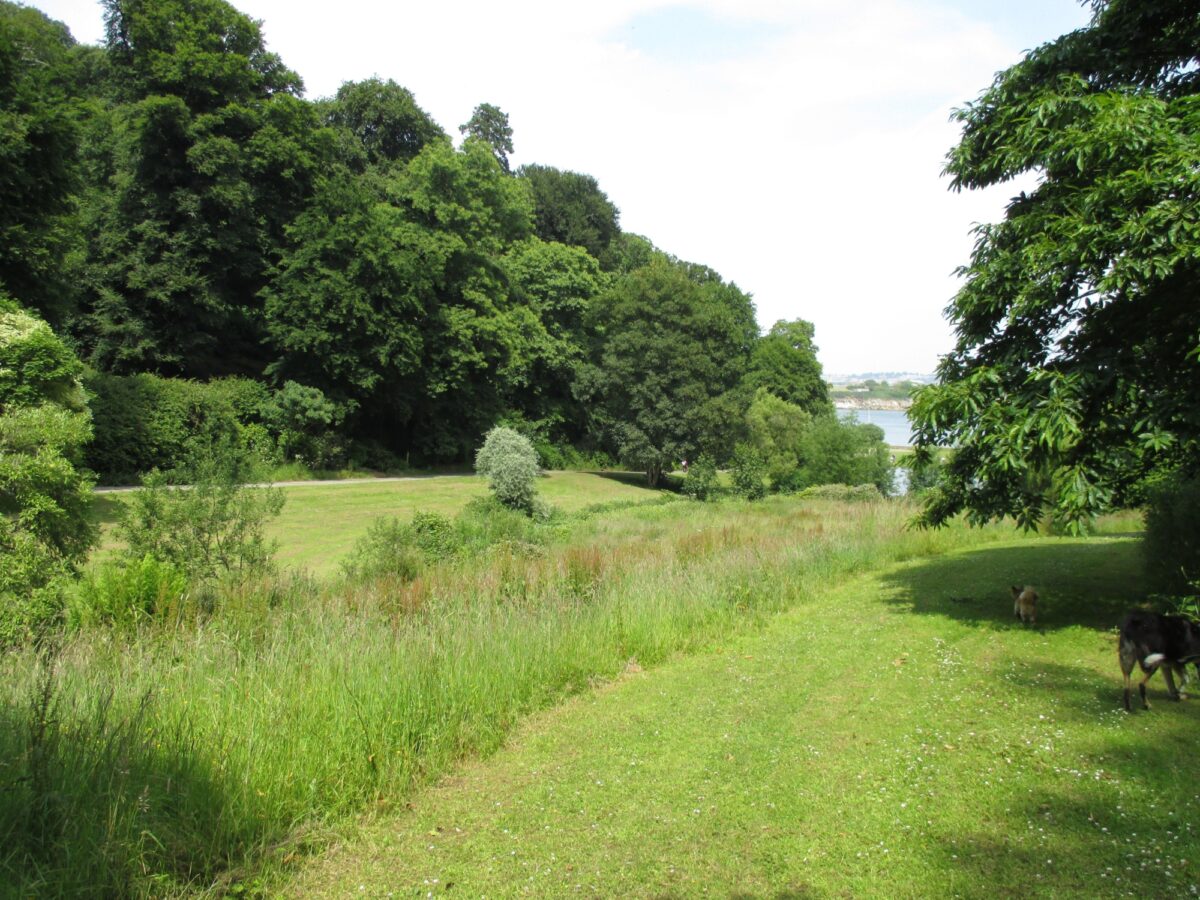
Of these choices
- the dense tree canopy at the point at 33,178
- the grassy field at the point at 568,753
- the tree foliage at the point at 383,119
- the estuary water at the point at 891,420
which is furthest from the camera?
the tree foliage at the point at 383,119

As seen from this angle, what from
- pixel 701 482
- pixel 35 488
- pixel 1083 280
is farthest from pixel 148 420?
pixel 1083 280

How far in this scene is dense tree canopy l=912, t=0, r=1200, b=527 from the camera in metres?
6.77

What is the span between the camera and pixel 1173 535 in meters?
8.89

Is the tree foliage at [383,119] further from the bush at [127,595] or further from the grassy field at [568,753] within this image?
the grassy field at [568,753]

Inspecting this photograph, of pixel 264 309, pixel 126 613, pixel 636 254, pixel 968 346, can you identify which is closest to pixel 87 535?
pixel 126 613

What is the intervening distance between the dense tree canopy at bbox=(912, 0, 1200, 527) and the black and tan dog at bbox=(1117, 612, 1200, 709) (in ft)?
5.16

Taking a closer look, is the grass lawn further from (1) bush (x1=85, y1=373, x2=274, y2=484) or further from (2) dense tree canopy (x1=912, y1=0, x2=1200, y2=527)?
(2) dense tree canopy (x1=912, y1=0, x2=1200, y2=527)

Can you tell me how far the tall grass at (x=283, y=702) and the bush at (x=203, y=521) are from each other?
1.06 metres

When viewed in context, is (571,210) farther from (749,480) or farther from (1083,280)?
(1083,280)

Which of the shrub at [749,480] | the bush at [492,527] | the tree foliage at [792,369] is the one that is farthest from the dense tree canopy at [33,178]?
the tree foliage at [792,369]

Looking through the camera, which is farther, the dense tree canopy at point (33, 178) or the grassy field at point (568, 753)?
the dense tree canopy at point (33, 178)

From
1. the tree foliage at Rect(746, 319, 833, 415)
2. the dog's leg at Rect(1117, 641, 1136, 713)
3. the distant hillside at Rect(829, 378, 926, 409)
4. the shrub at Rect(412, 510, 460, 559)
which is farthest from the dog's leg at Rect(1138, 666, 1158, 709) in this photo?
the distant hillside at Rect(829, 378, 926, 409)

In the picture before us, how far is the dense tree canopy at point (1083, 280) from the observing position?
22.2 feet

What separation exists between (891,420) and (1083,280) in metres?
75.7
